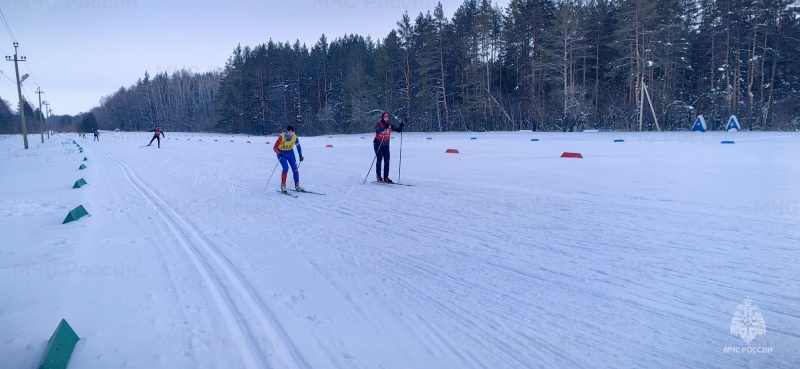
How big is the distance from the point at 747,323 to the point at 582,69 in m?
38.5

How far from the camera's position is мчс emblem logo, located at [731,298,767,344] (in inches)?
125

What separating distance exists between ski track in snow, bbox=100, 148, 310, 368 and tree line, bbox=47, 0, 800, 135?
31695 millimetres

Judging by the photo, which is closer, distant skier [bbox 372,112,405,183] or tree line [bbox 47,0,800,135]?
distant skier [bbox 372,112,405,183]

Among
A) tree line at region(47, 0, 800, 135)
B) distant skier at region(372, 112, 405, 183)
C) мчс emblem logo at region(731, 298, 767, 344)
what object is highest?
tree line at region(47, 0, 800, 135)

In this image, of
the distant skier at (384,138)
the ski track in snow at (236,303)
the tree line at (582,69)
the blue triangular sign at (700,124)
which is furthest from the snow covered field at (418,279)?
the tree line at (582,69)

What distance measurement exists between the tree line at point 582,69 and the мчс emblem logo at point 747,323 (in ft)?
100

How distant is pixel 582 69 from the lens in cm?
3772

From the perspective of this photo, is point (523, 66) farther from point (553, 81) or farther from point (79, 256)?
point (79, 256)

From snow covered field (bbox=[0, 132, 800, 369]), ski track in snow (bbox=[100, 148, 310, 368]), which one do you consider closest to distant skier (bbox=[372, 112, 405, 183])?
snow covered field (bbox=[0, 132, 800, 369])

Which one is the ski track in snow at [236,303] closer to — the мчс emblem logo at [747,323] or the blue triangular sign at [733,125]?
the мчс emblem logo at [747,323]

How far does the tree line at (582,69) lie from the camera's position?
32281mm

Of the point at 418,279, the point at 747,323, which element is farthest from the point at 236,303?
the point at 747,323

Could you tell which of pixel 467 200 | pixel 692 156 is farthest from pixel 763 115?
pixel 467 200

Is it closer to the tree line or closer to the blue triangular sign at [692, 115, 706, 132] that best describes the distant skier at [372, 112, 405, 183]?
the blue triangular sign at [692, 115, 706, 132]
